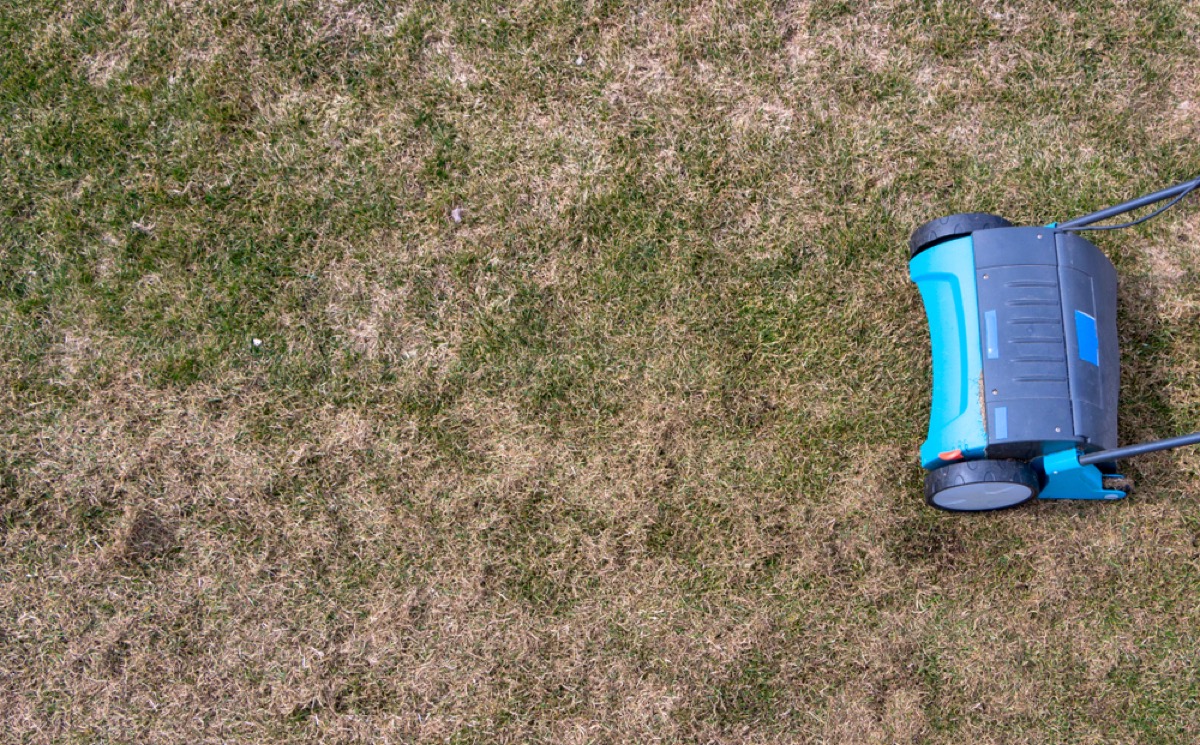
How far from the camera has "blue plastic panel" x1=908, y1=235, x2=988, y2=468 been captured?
282 centimetres

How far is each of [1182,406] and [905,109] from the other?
1536mm

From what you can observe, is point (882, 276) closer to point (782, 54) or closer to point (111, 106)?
point (782, 54)

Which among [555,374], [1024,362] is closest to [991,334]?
[1024,362]

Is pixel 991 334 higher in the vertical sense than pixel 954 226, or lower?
lower

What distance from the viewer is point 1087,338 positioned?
2.80 m

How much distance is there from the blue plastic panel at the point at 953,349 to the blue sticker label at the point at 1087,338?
1.00 ft

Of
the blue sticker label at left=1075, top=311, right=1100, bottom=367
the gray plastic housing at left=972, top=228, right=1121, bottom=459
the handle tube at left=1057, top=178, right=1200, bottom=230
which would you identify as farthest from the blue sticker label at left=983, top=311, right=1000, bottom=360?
the handle tube at left=1057, top=178, right=1200, bottom=230

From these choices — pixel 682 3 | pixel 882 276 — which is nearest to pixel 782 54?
pixel 682 3

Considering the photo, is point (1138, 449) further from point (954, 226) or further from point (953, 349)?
point (954, 226)

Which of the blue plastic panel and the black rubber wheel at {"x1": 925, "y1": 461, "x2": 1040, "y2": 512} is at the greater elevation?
the blue plastic panel

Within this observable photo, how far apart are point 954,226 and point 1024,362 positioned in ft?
1.78

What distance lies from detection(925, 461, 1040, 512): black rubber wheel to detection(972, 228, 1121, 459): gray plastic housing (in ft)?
0.19

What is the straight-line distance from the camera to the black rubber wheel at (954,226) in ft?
9.77

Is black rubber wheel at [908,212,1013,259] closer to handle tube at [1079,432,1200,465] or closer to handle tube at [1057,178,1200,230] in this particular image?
handle tube at [1057,178,1200,230]
